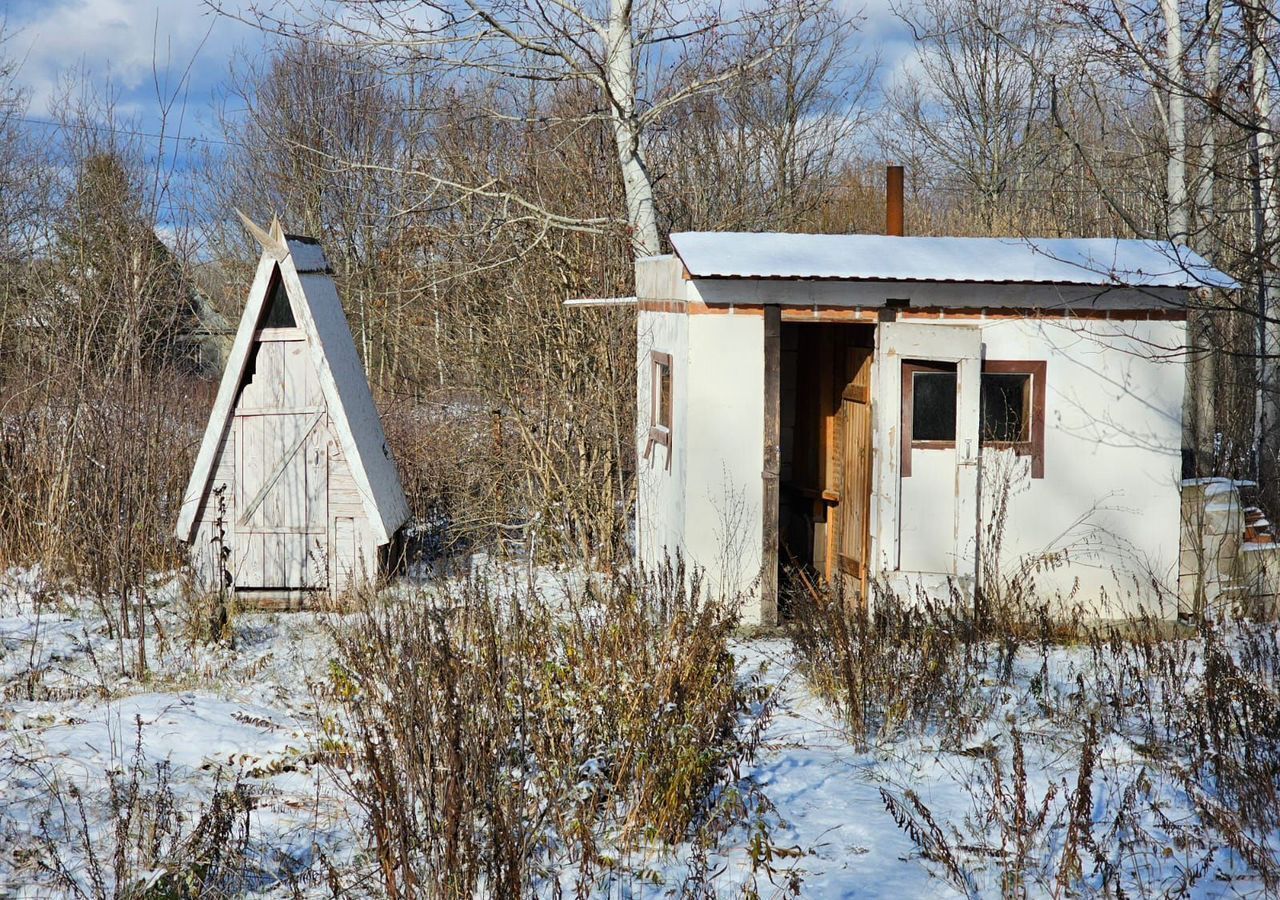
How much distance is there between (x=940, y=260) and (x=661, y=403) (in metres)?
2.62

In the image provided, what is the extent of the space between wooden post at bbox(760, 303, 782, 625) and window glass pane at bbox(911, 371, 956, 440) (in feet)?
3.40

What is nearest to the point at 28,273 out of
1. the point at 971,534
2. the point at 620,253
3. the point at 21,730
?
the point at 620,253

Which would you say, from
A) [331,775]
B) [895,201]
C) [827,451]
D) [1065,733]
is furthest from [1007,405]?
[331,775]

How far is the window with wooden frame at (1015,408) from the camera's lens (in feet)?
28.3

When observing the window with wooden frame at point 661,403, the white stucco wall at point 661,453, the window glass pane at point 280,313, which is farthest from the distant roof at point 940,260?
the window glass pane at point 280,313

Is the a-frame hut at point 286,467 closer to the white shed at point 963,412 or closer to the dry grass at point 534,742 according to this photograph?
the white shed at point 963,412

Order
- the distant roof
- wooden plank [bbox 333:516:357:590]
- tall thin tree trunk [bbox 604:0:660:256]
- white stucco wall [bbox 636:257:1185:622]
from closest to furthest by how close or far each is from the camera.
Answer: the distant roof → white stucco wall [bbox 636:257:1185:622] → wooden plank [bbox 333:516:357:590] → tall thin tree trunk [bbox 604:0:660:256]

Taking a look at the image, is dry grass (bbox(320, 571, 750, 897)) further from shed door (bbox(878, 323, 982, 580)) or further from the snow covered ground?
shed door (bbox(878, 323, 982, 580))

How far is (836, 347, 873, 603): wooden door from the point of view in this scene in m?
9.18

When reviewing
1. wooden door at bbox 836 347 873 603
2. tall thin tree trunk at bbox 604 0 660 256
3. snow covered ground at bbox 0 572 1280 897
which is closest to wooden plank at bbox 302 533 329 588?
snow covered ground at bbox 0 572 1280 897

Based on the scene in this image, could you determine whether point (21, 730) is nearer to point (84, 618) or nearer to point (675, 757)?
point (84, 618)

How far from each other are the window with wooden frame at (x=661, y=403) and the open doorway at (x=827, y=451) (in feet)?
4.39

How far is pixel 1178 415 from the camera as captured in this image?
880cm

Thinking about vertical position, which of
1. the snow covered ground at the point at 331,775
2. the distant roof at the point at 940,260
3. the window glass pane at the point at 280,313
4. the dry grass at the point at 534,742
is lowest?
the snow covered ground at the point at 331,775
